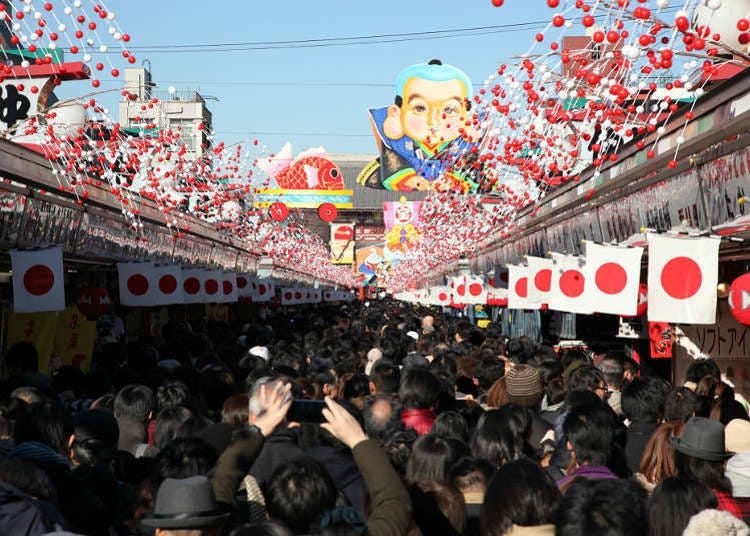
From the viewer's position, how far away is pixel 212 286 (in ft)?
56.2

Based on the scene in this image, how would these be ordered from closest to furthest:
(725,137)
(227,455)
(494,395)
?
(227,455) → (725,137) → (494,395)

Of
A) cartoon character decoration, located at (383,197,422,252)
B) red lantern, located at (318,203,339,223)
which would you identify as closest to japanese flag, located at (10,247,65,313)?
cartoon character decoration, located at (383,197,422,252)

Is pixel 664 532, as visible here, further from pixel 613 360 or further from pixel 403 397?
pixel 613 360

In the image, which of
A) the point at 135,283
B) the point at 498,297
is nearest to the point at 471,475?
the point at 135,283

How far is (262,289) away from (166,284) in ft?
35.6

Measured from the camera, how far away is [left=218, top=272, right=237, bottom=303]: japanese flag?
17.7m

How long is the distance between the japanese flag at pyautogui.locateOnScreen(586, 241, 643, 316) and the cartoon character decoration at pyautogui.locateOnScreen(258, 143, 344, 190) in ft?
148

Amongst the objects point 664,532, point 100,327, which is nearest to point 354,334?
point 100,327

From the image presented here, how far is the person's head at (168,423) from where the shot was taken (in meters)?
6.68

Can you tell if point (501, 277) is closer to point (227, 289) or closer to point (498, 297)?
point (498, 297)

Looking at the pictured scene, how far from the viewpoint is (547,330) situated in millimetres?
21359

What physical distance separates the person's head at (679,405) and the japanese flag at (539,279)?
19.2ft

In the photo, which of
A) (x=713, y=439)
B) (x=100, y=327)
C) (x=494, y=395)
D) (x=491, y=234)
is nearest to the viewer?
(x=713, y=439)

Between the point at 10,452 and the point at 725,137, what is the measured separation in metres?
5.38
